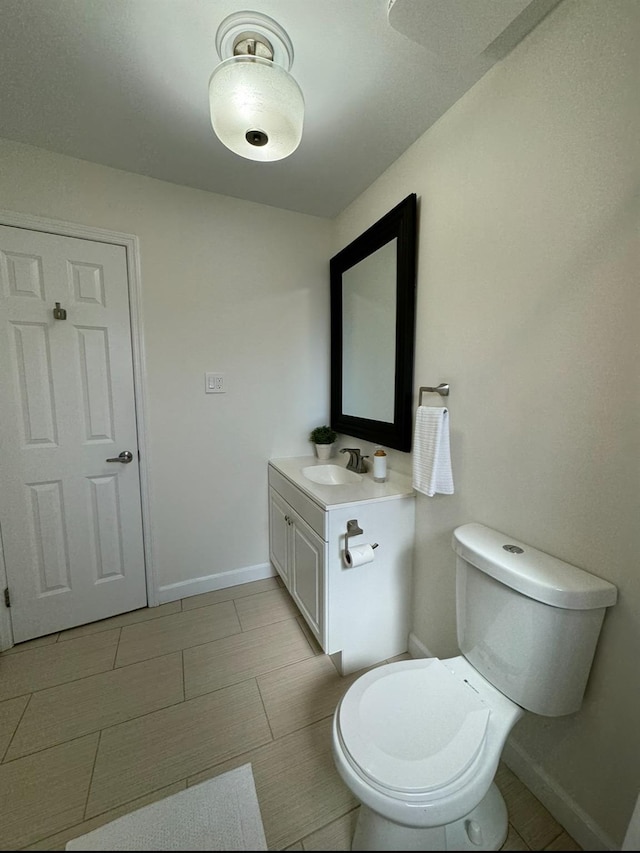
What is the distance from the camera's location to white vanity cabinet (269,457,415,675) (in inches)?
53.7

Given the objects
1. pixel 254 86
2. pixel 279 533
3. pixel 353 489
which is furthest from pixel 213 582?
pixel 254 86

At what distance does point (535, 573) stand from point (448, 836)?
0.58m

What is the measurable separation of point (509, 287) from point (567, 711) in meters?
1.24

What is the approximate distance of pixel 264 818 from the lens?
36.3 inches

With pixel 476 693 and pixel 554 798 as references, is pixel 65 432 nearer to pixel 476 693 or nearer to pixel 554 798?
pixel 476 693

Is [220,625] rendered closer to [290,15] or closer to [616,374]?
[616,374]

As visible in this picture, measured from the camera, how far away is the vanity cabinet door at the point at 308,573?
140 centimetres

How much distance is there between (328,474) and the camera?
196cm

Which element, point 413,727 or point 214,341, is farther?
point 214,341

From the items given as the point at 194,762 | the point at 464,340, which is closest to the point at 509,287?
the point at 464,340

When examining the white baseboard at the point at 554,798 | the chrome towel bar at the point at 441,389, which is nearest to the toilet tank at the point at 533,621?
the white baseboard at the point at 554,798

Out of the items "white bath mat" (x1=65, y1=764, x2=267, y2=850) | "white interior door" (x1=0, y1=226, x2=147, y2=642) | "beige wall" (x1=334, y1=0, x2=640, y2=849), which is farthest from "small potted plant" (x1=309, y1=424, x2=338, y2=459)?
"white bath mat" (x1=65, y1=764, x2=267, y2=850)

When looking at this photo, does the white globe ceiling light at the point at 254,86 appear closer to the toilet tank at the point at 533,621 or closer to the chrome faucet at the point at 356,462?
the chrome faucet at the point at 356,462

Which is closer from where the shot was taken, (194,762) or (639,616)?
(639,616)
